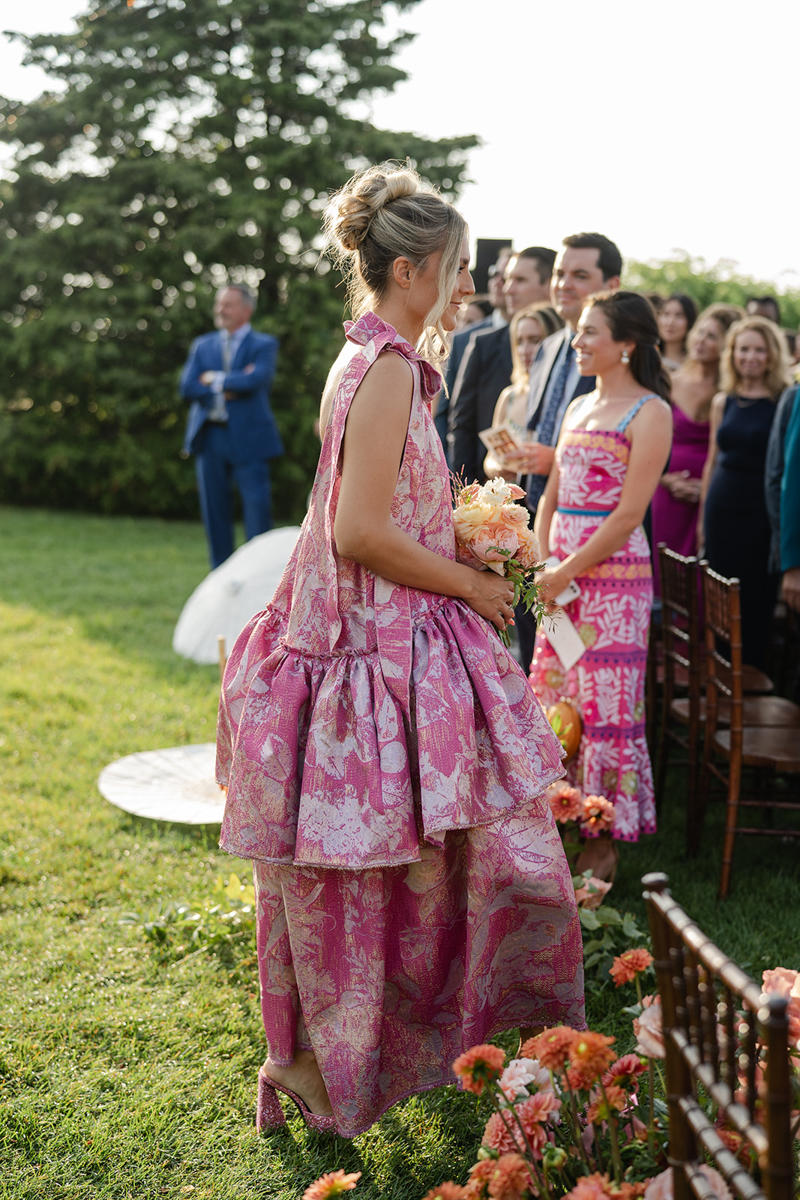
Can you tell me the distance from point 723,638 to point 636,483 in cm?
65

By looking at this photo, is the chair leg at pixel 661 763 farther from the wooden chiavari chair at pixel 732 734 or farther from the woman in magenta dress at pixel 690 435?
the woman in magenta dress at pixel 690 435

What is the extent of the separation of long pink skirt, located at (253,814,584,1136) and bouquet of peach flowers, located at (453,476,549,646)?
1.78 feet

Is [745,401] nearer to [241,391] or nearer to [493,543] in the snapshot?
[493,543]

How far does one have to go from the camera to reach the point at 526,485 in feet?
14.7

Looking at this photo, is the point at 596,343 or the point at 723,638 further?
the point at 723,638

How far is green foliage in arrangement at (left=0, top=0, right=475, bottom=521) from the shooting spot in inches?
622

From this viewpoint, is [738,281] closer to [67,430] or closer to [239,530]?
[239,530]

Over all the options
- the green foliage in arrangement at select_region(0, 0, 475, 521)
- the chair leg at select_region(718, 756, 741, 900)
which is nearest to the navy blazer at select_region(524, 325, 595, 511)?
the chair leg at select_region(718, 756, 741, 900)

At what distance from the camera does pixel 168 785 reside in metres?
4.49

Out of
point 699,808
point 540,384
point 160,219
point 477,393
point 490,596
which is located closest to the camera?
point 490,596

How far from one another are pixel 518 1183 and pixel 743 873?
2.56 m

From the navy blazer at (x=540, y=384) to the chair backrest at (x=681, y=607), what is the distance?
57 cm

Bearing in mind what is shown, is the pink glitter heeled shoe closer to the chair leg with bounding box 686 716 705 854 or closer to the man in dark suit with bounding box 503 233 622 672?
the chair leg with bounding box 686 716 705 854

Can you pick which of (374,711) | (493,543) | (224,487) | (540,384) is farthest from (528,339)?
(224,487)
